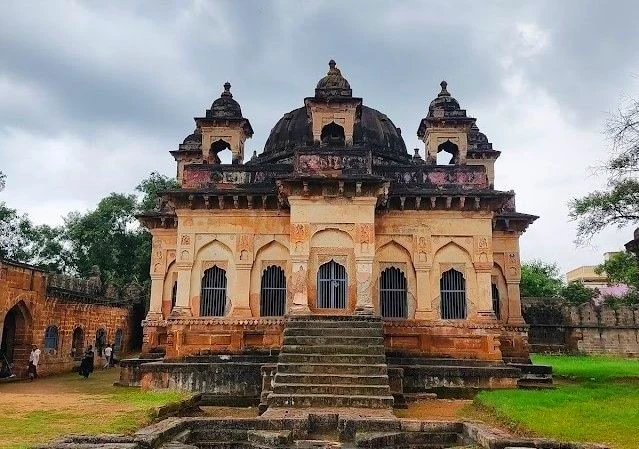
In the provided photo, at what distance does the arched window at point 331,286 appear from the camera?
17141 mm

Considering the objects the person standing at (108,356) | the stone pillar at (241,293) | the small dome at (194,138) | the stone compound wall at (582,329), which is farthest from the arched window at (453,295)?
the person standing at (108,356)

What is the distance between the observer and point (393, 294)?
18141 millimetres

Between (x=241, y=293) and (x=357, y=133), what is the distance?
8748 mm

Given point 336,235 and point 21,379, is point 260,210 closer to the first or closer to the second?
point 336,235

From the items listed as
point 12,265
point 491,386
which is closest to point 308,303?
point 491,386

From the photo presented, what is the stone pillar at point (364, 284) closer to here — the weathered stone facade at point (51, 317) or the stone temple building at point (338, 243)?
the stone temple building at point (338, 243)

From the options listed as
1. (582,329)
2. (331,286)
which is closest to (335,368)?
(331,286)

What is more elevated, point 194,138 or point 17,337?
point 194,138

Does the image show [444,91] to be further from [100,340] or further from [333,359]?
[100,340]

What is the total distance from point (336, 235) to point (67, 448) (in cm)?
1064

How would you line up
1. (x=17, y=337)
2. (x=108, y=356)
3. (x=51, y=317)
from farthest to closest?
(x=108, y=356), (x=51, y=317), (x=17, y=337)

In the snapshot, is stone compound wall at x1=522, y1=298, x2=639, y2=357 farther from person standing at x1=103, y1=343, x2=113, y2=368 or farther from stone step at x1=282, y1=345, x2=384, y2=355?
person standing at x1=103, y1=343, x2=113, y2=368

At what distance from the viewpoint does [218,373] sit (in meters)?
15.9

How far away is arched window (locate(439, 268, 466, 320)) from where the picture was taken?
58.3ft
